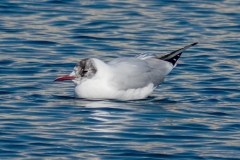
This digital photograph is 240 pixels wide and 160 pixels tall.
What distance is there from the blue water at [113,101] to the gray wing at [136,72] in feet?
0.74

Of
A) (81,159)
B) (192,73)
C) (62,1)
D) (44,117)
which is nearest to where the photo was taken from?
(81,159)

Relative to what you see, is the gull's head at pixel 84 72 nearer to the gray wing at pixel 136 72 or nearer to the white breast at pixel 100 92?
the white breast at pixel 100 92

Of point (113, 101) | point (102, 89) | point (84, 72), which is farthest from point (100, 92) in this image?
point (84, 72)

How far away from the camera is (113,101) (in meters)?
11.5

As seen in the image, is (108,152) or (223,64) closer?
(108,152)

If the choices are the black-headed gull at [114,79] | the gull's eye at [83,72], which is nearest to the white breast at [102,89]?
the black-headed gull at [114,79]

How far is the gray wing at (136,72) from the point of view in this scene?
1165cm

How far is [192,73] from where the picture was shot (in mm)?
13492

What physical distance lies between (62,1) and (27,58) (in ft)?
17.0

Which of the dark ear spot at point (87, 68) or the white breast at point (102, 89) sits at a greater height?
the dark ear spot at point (87, 68)

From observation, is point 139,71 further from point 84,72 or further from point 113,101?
point 84,72

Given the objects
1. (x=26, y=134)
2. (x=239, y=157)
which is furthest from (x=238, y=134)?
(x=26, y=134)

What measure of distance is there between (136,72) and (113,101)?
0.54m

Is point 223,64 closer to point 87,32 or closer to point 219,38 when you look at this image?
point 219,38
